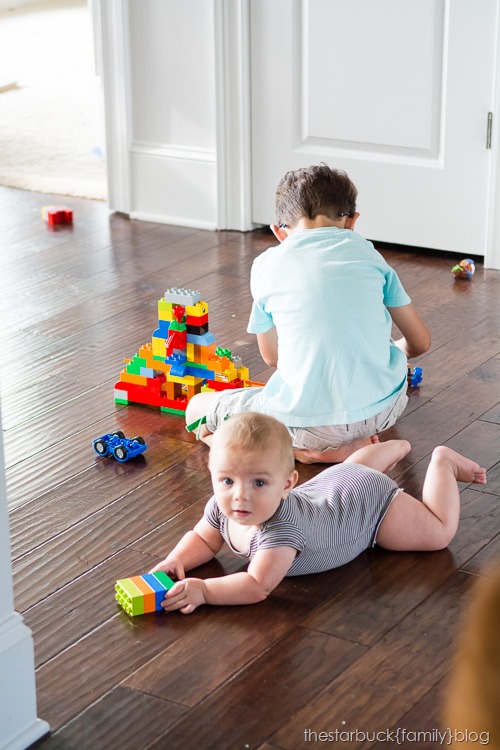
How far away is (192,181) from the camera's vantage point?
11.8 feet

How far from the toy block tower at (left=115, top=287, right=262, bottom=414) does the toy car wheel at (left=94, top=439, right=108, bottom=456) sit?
25cm

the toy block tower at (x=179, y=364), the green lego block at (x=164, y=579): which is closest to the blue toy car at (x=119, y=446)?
the toy block tower at (x=179, y=364)

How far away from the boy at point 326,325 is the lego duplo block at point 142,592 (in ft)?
1.62

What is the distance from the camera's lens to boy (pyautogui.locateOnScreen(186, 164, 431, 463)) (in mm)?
2010

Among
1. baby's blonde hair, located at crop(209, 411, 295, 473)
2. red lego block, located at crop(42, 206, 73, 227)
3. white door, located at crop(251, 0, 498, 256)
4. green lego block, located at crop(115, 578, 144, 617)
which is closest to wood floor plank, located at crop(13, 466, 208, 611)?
green lego block, located at crop(115, 578, 144, 617)

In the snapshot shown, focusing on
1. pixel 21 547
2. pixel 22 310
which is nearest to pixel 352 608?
pixel 21 547

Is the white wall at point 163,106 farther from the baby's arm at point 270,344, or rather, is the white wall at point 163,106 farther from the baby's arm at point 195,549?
the baby's arm at point 195,549

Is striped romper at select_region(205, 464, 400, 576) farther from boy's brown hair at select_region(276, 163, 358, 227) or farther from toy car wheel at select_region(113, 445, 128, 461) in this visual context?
boy's brown hair at select_region(276, 163, 358, 227)

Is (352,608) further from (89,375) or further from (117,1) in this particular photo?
(117,1)

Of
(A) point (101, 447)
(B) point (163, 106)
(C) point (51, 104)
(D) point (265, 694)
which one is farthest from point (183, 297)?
(C) point (51, 104)

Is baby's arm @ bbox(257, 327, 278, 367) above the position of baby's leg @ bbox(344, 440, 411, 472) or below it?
above

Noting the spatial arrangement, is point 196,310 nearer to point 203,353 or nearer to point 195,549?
point 203,353

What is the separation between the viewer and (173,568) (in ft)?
5.62

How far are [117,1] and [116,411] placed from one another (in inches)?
66.3
